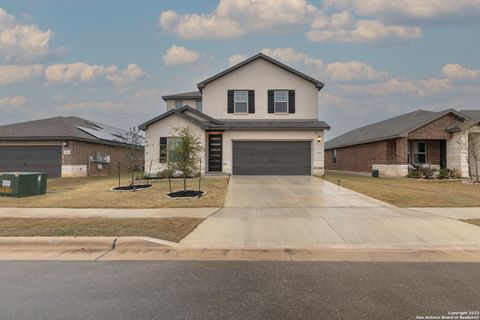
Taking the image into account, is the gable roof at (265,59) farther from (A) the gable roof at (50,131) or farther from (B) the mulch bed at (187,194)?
(B) the mulch bed at (187,194)

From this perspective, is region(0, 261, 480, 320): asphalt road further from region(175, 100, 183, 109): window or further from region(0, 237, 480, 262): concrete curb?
region(175, 100, 183, 109): window

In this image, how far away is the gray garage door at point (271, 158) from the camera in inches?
840

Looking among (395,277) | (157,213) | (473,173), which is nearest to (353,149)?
(473,173)

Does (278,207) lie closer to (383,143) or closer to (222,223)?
(222,223)

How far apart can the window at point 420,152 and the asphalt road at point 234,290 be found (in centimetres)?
2043

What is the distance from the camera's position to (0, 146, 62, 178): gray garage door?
22.4 meters

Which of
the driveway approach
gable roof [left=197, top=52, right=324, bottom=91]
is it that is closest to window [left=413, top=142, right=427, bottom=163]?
gable roof [left=197, top=52, right=324, bottom=91]

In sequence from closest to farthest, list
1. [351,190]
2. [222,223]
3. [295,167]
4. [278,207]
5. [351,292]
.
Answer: [351,292]
[222,223]
[278,207]
[351,190]
[295,167]

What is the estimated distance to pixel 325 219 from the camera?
28.1 ft

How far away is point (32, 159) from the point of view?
2258 centimetres

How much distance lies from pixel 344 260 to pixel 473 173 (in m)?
22.6

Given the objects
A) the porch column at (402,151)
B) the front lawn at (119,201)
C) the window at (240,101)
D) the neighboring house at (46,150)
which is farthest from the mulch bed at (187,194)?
the porch column at (402,151)

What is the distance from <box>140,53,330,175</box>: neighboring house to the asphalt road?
1553 cm

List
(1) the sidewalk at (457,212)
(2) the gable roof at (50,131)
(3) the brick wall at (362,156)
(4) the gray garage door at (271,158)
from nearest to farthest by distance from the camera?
(1) the sidewalk at (457,212) < (4) the gray garage door at (271,158) < (2) the gable roof at (50,131) < (3) the brick wall at (362,156)
